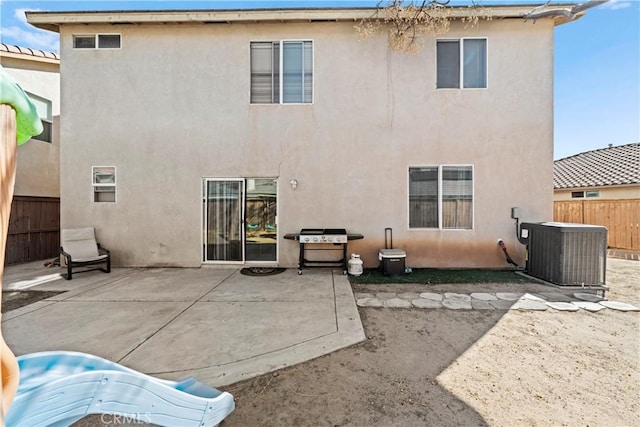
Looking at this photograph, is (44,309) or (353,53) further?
(353,53)

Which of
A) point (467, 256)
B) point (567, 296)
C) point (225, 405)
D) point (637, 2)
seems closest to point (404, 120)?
point (467, 256)

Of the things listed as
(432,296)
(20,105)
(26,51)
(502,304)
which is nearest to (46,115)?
(26,51)

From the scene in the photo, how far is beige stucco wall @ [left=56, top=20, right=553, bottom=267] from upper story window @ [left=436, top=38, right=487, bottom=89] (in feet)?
0.64

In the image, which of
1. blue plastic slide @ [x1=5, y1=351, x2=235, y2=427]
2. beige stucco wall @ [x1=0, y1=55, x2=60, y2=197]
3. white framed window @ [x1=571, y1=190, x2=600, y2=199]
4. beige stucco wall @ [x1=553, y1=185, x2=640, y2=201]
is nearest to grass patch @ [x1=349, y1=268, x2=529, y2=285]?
blue plastic slide @ [x1=5, y1=351, x2=235, y2=427]

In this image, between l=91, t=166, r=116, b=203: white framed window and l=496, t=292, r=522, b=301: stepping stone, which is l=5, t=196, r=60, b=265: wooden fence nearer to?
l=91, t=166, r=116, b=203: white framed window

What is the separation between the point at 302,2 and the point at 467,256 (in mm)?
7426

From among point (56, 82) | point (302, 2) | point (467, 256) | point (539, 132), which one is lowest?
point (467, 256)

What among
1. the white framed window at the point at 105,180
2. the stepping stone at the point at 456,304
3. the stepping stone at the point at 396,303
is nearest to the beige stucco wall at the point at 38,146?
the white framed window at the point at 105,180

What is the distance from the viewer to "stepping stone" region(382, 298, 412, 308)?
446 centimetres

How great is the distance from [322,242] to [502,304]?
3.49 m

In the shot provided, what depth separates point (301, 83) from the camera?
6.89m

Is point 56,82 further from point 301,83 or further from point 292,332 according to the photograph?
Answer: point 292,332

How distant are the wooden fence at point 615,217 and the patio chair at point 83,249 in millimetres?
15421

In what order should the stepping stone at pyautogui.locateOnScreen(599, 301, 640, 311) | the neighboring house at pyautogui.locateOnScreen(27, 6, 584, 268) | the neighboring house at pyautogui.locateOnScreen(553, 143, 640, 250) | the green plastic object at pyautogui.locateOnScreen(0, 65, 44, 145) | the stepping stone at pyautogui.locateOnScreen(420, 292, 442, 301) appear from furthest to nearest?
the neighboring house at pyautogui.locateOnScreen(553, 143, 640, 250) → the neighboring house at pyautogui.locateOnScreen(27, 6, 584, 268) → the stepping stone at pyautogui.locateOnScreen(420, 292, 442, 301) → the stepping stone at pyautogui.locateOnScreen(599, 301, 640, 311) → the green plastic object at pyautogui.locateOnScreen(0, 65, 44, 145)
